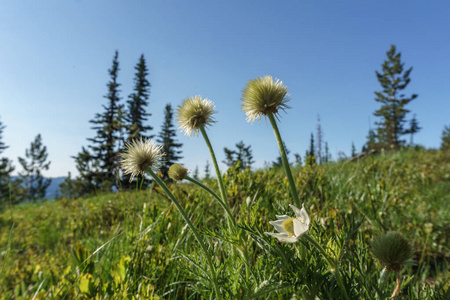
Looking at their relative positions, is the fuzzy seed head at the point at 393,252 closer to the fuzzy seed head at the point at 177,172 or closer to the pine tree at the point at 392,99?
the fuzzy seed head at the point at 177,172

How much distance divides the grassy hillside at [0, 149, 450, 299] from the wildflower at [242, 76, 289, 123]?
17.8 inches

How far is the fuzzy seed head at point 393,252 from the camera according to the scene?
931mm

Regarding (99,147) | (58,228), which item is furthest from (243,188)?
(99,147)

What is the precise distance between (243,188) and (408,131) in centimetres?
5756

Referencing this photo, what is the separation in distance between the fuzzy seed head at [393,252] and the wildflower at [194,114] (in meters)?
0.97

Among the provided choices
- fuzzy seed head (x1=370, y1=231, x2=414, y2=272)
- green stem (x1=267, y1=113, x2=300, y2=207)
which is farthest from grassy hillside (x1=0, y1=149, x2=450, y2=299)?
green stem (x1=267, y1=113, x2=300, y2=207)

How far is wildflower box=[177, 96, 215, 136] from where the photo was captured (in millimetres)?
1363

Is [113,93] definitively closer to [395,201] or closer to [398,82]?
[395,201]

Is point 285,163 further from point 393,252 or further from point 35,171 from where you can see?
point 35,171

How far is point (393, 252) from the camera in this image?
94 centimetres

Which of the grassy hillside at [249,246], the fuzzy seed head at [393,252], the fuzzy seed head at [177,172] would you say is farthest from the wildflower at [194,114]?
the fuzzy seed head at [393,252]

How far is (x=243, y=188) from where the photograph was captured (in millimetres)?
3062

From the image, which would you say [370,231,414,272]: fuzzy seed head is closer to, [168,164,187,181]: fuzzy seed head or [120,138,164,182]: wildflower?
[168,164,187,181]: fuzzy seed head

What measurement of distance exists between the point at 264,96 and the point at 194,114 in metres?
0.41
